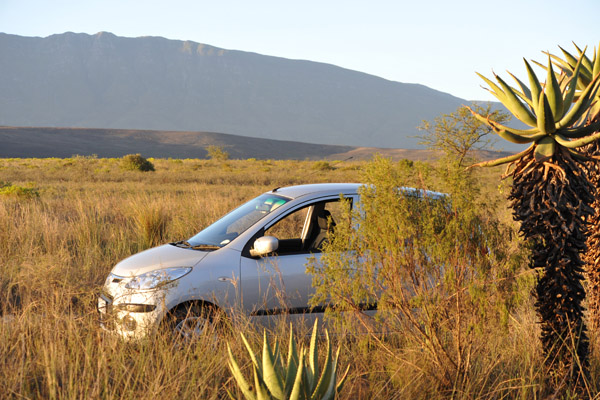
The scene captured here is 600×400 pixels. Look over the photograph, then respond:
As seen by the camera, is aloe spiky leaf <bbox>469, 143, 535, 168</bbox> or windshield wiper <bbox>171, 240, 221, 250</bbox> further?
windshield wiper <bbox>171, 240, 221, 250</bbox>

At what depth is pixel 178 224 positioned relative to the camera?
10.3m

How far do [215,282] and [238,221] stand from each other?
136cm

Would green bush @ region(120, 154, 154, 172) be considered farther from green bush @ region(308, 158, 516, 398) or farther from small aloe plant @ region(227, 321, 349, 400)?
small aloe plant @ region(227, 321, 349, 400)

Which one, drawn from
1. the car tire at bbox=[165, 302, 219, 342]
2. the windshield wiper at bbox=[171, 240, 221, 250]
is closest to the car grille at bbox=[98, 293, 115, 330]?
the car tire at bbox=[165, 302, 219, 342]

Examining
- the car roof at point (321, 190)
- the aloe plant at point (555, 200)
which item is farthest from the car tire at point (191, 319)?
the aloe plant at point (555, 200)

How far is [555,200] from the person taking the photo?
11.7ft

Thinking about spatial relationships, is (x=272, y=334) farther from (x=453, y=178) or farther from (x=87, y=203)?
(x=87, y=203)

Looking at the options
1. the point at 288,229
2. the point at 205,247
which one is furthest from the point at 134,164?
the point at 205,247

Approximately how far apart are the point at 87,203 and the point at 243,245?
928 centimetres

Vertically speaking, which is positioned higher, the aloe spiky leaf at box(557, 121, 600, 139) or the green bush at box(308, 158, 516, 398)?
the aloe spiky leaf at box(557, 121, 600, 139)

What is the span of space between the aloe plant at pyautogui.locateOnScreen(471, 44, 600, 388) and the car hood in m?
2.79

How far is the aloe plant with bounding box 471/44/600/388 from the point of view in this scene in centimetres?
358

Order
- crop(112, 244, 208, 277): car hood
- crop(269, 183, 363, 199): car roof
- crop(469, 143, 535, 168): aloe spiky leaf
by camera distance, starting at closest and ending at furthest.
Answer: crop(469, 143, 535, 168): aloe spiky leaf
crop(112, 244, 208, 277): car hood
crop(269, 183, 363, 199): car roof

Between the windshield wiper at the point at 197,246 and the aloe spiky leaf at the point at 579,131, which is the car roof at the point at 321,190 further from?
the aloe spiky leaf at the point at 579,131
